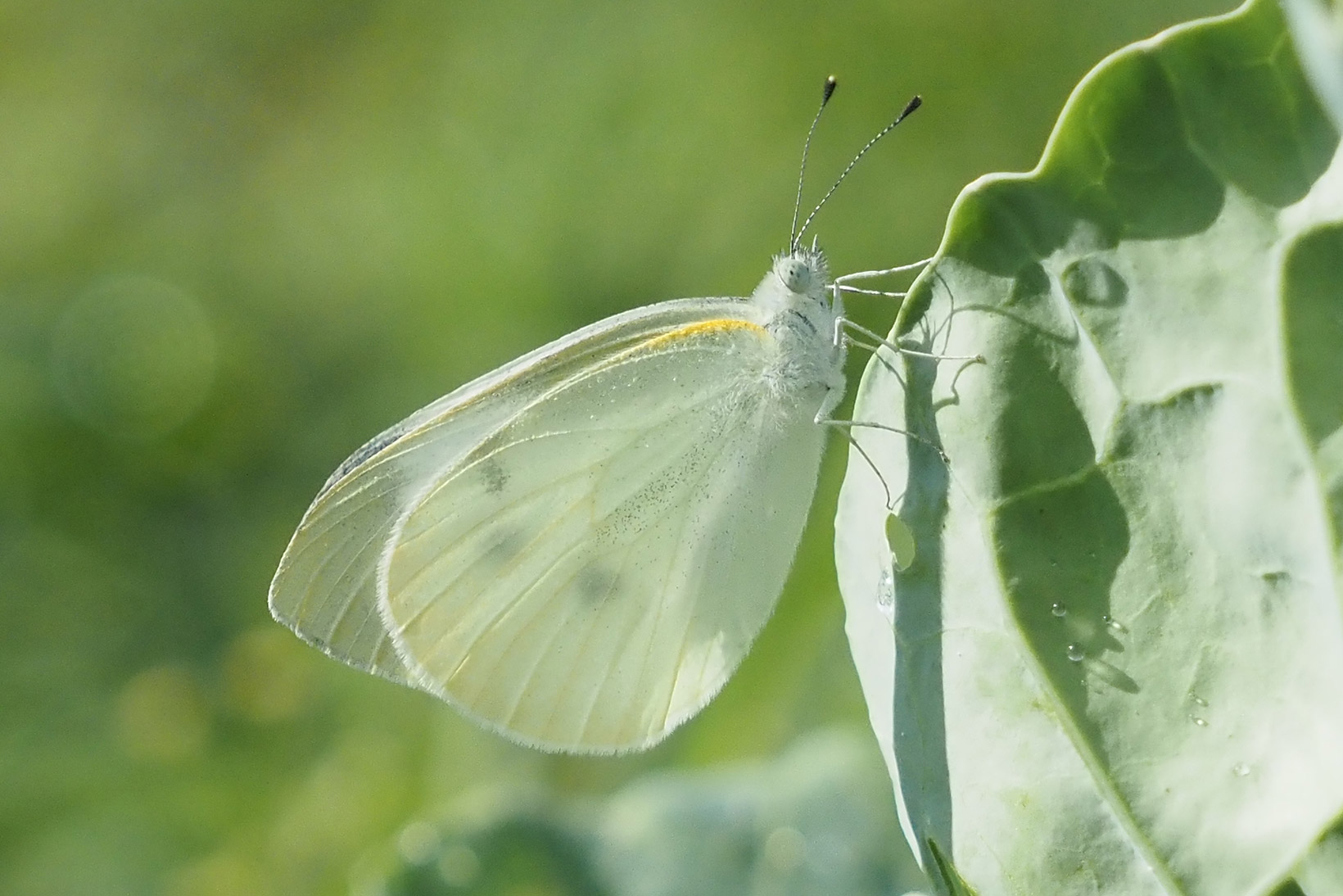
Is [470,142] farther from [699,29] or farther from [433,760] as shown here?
[433,760]

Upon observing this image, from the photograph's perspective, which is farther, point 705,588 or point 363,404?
point 363,404

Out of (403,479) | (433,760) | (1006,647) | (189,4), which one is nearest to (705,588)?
(403,479)

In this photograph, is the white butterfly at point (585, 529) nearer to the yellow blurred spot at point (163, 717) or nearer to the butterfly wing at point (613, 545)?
the butterfly wing at point (613, 545)

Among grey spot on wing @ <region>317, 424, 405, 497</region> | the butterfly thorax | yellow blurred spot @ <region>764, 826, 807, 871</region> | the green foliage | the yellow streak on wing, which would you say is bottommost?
yellow blurred spot @ <region>764, 826, 807, 871</region>

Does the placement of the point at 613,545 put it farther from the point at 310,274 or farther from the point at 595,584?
the point at 310,274

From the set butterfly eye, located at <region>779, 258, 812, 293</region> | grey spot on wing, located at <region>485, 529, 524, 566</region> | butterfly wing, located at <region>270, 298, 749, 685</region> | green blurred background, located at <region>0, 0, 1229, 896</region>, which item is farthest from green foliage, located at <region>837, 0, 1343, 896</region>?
green blurred background, located at <region>0, 0, 1229, 896</region>

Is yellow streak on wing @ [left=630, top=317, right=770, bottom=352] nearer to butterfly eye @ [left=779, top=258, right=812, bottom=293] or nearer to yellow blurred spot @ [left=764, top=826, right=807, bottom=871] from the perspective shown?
butterfly eye @ [left=779, top=258, right=812, bottom=293]

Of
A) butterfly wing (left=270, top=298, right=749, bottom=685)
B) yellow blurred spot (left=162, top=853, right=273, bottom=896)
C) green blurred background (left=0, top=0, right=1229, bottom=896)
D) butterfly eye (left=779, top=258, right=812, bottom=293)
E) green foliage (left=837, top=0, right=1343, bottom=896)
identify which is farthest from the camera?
green blurred background (left=0, top=0, right=1229, bottom=896)
